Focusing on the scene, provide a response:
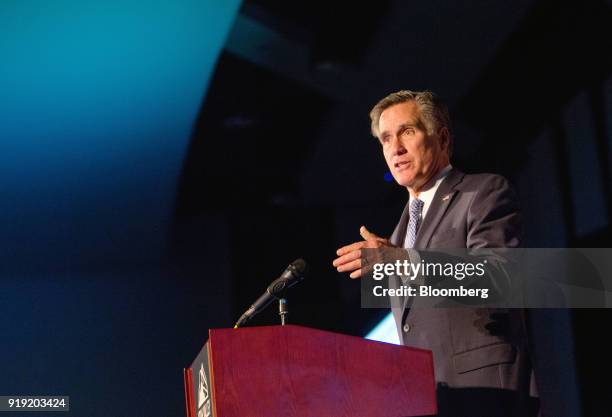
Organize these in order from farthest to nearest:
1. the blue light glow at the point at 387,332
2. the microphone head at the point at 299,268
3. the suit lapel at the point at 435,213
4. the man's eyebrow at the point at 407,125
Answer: the blue light glow at the point at 387,332 < the man's eyebrow at the point at 407,125 < the suit lapel at the point at 435,213 < the microphone head at the point at 299,268

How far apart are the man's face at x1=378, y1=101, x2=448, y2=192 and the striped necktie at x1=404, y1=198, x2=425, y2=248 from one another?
0.05m

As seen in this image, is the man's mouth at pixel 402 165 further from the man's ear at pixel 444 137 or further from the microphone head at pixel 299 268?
the microphone head at pixel 299 268

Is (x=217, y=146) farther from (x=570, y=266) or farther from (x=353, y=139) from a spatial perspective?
(x=570, y=266)

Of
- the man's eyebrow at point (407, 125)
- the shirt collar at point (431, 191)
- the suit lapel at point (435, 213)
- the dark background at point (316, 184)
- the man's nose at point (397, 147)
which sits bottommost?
the suit lapel at point (435, 213)

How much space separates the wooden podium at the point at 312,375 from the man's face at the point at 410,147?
23.0 inches

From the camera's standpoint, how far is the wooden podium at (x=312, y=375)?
145 centimetres

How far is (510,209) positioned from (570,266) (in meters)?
1.96

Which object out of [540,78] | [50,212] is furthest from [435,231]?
[50,212]

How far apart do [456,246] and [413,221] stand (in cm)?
19

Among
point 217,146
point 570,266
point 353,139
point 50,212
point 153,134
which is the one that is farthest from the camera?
point 217,146

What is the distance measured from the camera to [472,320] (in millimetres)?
1690

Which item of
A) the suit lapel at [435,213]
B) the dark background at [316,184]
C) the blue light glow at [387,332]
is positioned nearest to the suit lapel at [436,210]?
the suit lapel at [435,213]

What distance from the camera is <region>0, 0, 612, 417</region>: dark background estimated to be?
12.1 feet

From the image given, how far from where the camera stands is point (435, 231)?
5.89 feet
